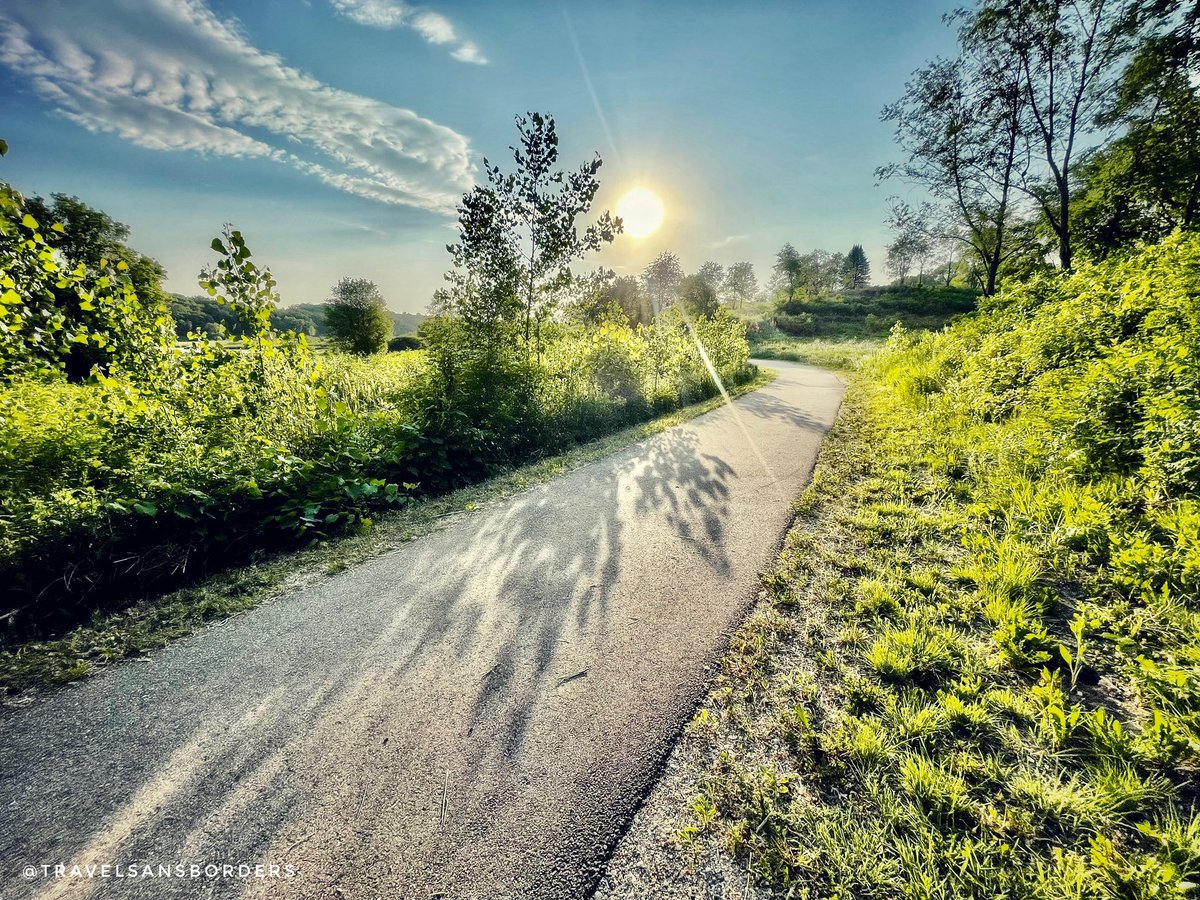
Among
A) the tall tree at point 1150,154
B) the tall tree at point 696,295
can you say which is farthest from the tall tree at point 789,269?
the tall tree at point 1150,154

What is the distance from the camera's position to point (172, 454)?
11.6 feet

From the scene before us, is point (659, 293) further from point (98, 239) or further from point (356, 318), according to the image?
point (98, 239)

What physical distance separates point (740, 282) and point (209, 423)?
3497 inches

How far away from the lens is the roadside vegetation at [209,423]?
2924 millimetres

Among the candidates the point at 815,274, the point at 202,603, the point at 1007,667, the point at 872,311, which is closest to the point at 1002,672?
the point at 1007,667

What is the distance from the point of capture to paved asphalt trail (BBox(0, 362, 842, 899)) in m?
1.54

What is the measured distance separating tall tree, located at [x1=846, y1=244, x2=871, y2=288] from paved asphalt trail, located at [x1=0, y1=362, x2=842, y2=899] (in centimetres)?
9124

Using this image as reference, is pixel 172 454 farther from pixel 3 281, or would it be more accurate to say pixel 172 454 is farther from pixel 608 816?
pixel 608 816

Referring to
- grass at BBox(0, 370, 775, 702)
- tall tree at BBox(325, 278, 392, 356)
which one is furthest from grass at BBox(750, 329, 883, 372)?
tall tree at BBox(325, 278, 392, 356)

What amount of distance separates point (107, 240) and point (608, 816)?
50.4 metres

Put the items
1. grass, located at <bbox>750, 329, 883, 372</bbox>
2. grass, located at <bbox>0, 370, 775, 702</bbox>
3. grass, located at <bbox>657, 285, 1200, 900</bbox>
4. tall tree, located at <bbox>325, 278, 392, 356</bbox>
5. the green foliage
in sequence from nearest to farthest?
grass, located at <bbox>657, 285, 1200, 900</bbox> < grass, located at <bbox>0, 370, 775, 702</bbox> < the green foliage < grass, located at <bbox>750, 329, 883, 372</bbox> < tall tree, located at <bbox>325, 278, 392, 356</bbox>

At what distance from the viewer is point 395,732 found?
79.5 inches

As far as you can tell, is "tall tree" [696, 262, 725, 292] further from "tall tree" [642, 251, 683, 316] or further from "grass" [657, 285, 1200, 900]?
"grass" [657, 285, 1200, 900]

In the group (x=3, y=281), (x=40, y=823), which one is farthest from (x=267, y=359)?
(x=40, y=823)
